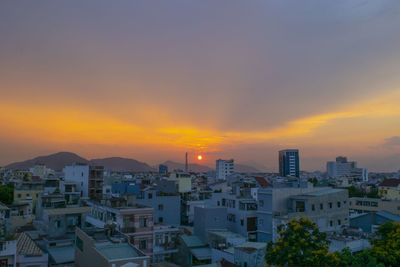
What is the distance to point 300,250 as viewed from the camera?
17.2m

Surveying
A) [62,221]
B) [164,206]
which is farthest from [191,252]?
[62,221]

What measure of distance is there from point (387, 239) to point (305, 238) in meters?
5.91

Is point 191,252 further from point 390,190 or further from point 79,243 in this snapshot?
point 390,190

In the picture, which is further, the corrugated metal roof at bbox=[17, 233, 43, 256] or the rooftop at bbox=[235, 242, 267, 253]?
the rooftop at bbox=[235, 242, 267, 253]

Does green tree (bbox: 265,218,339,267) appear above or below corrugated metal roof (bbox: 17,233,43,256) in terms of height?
above

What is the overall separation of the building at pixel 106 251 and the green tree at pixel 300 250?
6.70m

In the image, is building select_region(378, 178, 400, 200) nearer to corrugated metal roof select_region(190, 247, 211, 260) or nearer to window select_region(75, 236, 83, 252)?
corrugated metal roof select_region(190, 247, 211, 260)

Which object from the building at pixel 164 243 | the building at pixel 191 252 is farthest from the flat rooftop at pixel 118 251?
the building at pixel 191 252

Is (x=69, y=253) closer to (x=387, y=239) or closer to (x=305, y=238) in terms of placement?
(x=305, y=238)

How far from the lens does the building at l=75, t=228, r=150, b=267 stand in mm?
15867

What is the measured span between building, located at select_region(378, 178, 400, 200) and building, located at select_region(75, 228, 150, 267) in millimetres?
58317

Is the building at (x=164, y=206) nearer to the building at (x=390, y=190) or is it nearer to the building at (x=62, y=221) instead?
the building at (x=62, y=221)

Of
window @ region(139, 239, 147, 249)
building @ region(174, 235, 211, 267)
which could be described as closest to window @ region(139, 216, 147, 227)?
window @ region(139, 239, 147, 249)

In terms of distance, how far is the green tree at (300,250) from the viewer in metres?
16.3
